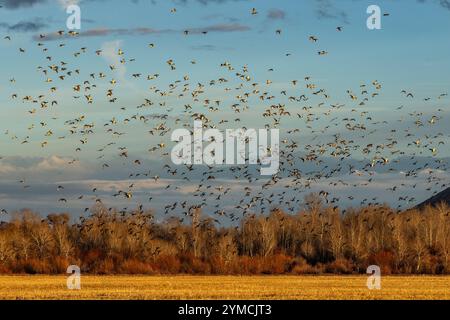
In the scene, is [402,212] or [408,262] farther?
[402,212]

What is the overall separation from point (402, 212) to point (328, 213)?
18.1 m

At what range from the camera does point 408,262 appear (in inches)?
4825

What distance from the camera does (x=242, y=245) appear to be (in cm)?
14662

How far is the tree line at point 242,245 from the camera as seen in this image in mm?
122250

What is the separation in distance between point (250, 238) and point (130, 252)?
73.3ft

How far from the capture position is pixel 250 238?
145 metres

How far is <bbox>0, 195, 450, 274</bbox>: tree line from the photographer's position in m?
122
